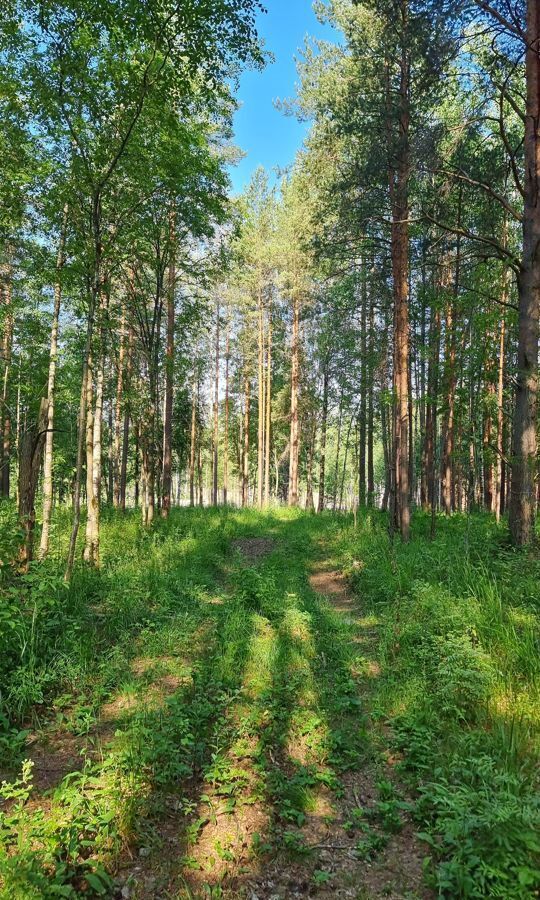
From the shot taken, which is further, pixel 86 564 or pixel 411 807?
pixel 86 564

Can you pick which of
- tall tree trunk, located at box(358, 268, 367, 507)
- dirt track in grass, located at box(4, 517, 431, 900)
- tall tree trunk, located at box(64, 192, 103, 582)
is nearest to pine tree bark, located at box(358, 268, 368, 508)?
tall tree trunk, located at box(358, 268, 367, 507)

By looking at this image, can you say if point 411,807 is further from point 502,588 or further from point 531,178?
point 531,178

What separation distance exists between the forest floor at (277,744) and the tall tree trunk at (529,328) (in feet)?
3.14

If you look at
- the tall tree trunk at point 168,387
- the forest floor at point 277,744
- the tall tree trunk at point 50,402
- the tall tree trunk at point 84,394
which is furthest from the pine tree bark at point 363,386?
the forest floor at point 277,744

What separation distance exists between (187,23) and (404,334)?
7.45 meters

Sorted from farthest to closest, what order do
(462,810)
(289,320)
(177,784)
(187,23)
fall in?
1. (289,320)
2. (187,23)
3. (177,784)
4. (462,810)

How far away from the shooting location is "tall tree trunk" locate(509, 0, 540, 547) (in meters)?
6.42

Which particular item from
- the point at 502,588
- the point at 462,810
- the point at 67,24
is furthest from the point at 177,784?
the point at 67,24

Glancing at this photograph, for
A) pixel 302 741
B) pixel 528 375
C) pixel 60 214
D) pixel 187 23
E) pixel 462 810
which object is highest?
pixel 187 23

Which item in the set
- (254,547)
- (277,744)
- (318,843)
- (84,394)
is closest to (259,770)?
(277,744)

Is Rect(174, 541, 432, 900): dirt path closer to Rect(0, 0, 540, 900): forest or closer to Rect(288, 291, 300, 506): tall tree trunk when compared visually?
Rect(0, 0, 540, 900): forest

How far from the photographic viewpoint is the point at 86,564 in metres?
7.17

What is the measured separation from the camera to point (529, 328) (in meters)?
6.53

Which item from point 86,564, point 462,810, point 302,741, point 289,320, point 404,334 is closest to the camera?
point 462,810
